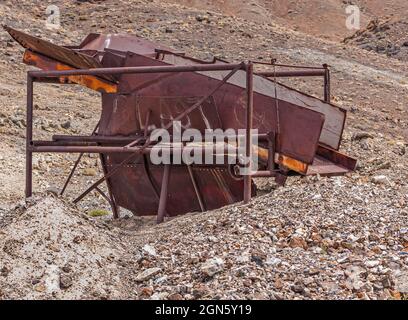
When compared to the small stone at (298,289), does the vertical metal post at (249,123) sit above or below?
above

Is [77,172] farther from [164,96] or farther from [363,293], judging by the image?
[363,293]

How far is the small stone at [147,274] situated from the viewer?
5.06 metres

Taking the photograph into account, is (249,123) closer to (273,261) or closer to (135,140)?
(135,140)

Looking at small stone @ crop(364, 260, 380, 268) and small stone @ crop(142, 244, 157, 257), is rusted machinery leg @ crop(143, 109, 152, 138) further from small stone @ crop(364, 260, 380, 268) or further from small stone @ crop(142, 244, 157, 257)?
small stone @ crop(364, 260, 380, 268)

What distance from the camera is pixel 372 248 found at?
5.30 m

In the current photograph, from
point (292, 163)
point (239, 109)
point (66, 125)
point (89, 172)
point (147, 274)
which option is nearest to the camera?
point (147, 274)

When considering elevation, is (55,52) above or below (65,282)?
above

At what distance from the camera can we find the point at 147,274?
5.08m

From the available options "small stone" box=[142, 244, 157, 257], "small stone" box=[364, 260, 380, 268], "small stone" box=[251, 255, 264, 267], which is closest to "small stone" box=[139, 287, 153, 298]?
"small stone" box=[142, 244, 157, 257]

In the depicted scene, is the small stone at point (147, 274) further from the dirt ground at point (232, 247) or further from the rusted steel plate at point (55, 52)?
the rusted steel plate at point (55, 52)

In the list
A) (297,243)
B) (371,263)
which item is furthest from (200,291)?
(371,263)

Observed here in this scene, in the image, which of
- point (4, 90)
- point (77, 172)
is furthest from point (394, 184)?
point (4, 90)

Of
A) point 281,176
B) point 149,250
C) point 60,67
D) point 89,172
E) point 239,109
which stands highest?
point 60,67

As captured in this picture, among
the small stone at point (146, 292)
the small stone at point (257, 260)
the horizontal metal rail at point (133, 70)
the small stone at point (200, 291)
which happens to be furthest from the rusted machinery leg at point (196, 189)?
the small stone at point (200, 291)
